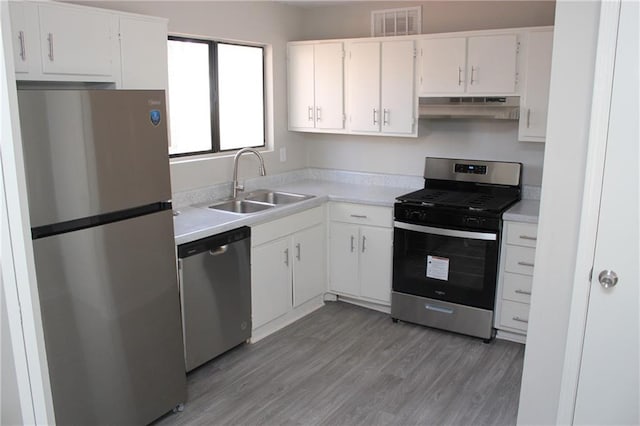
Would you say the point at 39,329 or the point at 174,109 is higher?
the point at 174,109

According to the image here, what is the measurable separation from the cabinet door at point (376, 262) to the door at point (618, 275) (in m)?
1.98

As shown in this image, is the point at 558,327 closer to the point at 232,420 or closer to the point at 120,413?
the point at 232,420

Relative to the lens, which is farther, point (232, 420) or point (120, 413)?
point (232, 420)

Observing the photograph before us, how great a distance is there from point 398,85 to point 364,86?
288 millimetres

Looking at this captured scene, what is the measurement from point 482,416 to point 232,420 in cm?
131

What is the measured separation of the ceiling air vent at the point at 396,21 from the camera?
4270 mm

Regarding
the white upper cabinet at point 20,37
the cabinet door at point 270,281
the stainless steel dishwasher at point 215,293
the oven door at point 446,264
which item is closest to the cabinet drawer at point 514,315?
the oven door at point 446,264

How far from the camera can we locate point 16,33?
2.46 m

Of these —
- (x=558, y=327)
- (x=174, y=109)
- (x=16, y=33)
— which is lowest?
(x=558, y=327)

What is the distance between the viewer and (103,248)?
7.86 ft

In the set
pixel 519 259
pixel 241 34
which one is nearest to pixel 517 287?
pixel 519 259

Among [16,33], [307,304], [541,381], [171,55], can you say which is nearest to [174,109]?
[171,55]

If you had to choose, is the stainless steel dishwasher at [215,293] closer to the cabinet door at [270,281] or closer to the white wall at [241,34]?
the cabinet door at [270,281]

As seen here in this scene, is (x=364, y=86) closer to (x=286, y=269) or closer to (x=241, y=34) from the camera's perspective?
(x=241, y=34)
